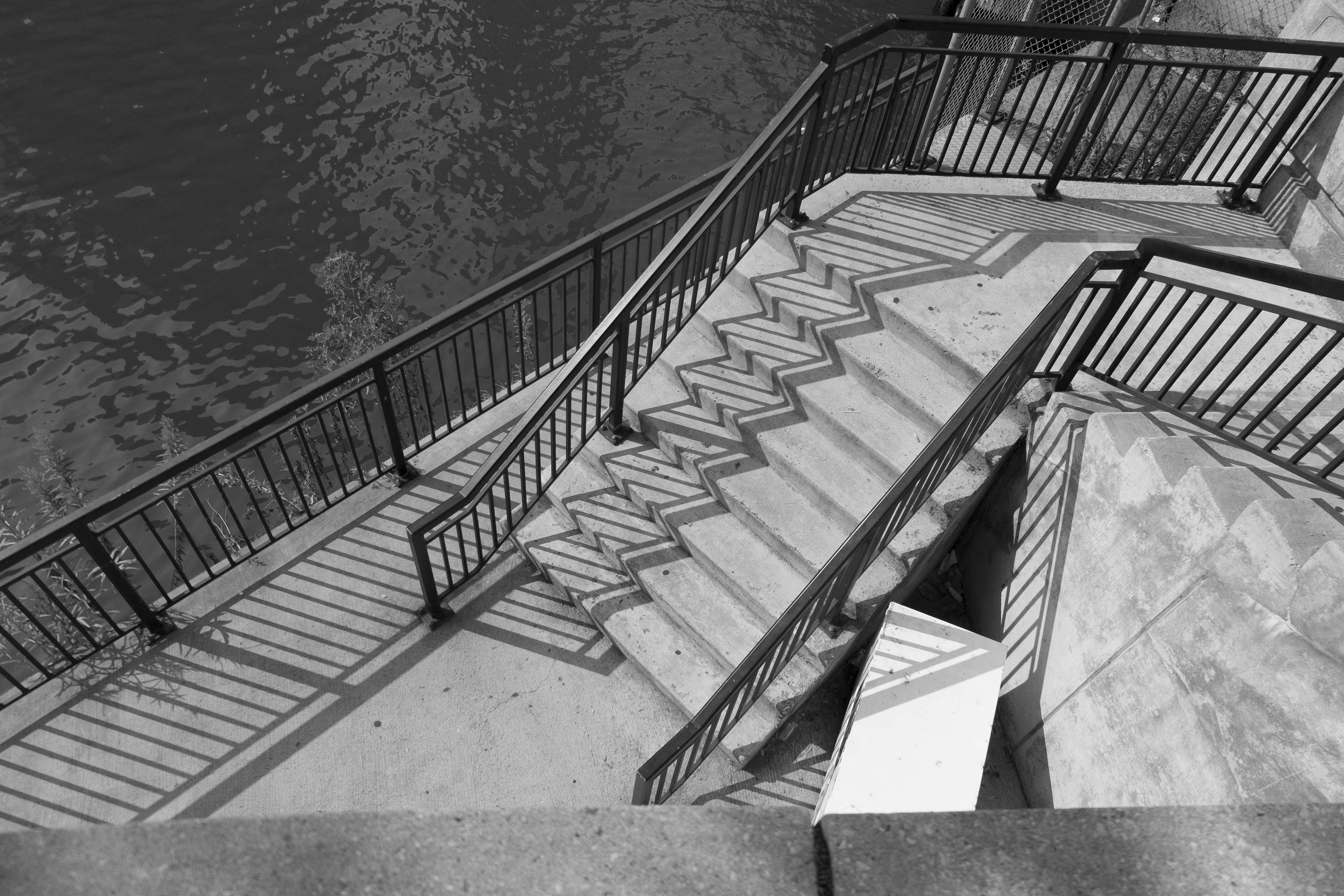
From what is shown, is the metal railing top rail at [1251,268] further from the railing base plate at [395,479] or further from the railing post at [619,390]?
the railing base plate at [395,479]

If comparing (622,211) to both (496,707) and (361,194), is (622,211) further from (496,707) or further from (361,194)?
(496,707)

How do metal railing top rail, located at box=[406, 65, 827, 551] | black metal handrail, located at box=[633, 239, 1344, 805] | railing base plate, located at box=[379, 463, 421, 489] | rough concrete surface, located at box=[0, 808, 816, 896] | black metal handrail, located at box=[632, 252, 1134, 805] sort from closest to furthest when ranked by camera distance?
rough concrete surface, located at box=[0, 808, 816, 896], black metal handrail, located at box=[632, 252, 1134, 805], black metal handrail, located at box=[633, 239, 1344, 805], metal railing top rail, located at box=[406, 65, 827, 551], railing base plate, located at box=[379, 463, 421, 489]

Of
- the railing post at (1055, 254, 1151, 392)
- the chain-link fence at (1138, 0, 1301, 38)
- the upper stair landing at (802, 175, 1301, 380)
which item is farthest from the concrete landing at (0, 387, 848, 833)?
the chain-link fence at (1138, 0, 1301, 38)

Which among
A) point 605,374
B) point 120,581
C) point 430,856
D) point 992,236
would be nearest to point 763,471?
point 605,374

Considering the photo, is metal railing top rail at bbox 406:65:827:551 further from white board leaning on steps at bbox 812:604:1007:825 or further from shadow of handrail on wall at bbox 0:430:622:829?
white board leaning on steps at bbox 812:604:1007:825

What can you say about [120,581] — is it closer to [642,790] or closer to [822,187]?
[642,790]

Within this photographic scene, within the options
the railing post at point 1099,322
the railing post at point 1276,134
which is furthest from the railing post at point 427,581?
the railing post at point 1276,134

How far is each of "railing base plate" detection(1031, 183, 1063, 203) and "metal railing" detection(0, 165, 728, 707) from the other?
9.23 ft

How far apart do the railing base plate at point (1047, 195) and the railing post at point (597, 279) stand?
3782 mm

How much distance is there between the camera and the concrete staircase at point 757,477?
202 inches

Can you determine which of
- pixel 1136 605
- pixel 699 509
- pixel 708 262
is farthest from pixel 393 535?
pixel 1136 605

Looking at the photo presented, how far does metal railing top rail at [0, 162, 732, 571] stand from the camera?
14.3 ft

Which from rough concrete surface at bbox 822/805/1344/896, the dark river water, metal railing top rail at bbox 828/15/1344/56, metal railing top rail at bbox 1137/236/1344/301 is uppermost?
metal railing top rail at bbox 828/15/1344/56

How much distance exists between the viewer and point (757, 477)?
555 cm
